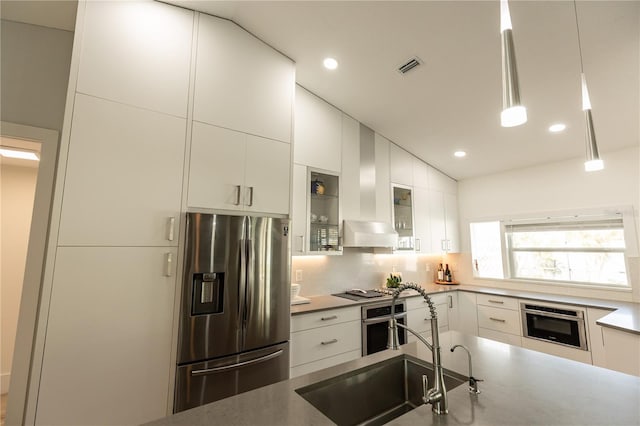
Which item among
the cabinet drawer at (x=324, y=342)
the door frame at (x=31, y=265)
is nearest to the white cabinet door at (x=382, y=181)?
the cabinet drawer at (x=324, y=342)

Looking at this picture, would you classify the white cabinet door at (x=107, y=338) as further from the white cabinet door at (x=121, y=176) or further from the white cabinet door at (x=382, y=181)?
the white cabinet door at (x=382, y=181)

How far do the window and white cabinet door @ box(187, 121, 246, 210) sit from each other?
12.8 ft

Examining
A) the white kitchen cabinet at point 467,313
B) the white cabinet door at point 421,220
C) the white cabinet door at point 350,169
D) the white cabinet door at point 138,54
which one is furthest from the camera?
the white cabinet door at point 421,220

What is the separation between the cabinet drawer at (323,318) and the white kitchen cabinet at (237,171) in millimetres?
976

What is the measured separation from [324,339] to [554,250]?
329 centimetres

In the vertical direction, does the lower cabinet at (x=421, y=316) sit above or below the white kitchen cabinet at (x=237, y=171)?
below

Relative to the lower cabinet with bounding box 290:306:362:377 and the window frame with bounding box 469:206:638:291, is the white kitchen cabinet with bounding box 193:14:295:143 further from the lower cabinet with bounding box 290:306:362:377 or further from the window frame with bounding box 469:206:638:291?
the window frame with bounding box 469:206:638:291

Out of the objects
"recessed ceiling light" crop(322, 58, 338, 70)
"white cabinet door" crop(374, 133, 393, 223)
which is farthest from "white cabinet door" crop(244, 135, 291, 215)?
"white cabinet door" crop(374, 133, 393, 223)

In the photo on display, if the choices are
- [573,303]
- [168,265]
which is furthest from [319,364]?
[573,303]

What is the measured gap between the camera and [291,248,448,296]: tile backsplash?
319 centimetres

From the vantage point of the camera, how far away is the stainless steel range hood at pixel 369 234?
3.10m

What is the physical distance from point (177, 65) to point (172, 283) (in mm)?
1593

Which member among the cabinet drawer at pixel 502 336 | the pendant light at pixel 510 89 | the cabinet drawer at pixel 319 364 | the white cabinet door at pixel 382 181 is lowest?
the cabinet drawer at pixel 502 336

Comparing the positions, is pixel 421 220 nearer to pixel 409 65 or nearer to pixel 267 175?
pixel 409 65
